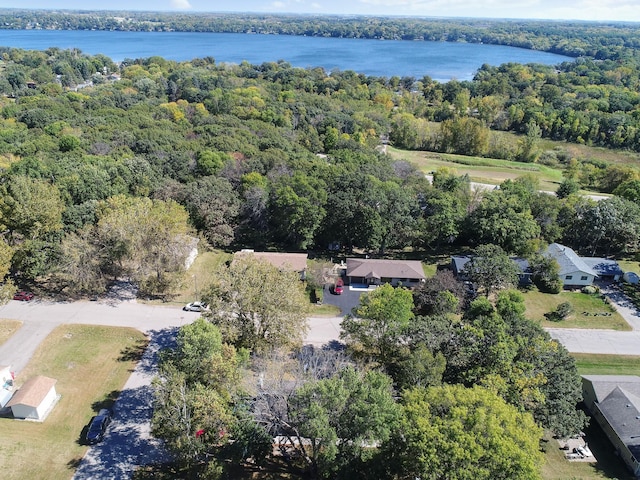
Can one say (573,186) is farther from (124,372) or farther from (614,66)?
→ (614,66)

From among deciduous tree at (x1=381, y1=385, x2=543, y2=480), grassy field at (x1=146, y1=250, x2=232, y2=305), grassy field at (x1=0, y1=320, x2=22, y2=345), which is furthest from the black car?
deciduous tree at (x1=381, y1=385, x2=543, y2=480)

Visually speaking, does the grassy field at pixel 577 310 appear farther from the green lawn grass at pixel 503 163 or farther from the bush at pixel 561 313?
the green lawn grass at pixel 503 163

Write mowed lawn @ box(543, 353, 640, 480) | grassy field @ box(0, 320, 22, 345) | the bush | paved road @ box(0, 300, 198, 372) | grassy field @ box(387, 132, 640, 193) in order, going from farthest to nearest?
grassy field @ box(387, 132, 640, 193) < the bush < paved road @ box(0, 300, 198, 372) < grassy field @ box(0, 320, 22, 345) < mowed lawn @ box(543, 353, 640, 480)

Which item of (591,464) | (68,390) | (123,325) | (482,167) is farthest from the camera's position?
(482,167)

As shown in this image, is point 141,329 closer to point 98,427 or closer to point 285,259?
point 98,427

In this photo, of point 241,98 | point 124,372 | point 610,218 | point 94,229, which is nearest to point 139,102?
point 241,98

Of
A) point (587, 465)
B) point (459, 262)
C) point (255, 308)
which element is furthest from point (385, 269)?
point (587, 465)

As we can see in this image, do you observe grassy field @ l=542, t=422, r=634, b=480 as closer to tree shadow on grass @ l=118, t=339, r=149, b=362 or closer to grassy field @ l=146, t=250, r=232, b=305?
grassy field @ l=146, t=250, r=232, b=305
